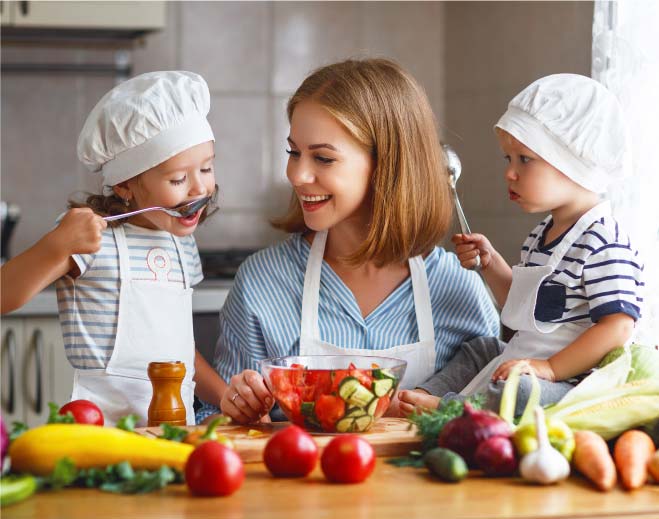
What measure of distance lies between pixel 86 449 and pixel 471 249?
0.83 m

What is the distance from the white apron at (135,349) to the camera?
5.40 feet

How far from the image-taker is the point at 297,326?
1.73 metres

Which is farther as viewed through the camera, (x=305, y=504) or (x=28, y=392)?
(x=28, y=392)

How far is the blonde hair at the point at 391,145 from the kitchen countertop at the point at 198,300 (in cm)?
117

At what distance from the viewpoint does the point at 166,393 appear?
1.44 m

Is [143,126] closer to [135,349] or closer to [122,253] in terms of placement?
[122,253]

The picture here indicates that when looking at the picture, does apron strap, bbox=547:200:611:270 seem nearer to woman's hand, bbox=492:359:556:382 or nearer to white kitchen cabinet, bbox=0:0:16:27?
woman's hand, bbox=492:359:556:382

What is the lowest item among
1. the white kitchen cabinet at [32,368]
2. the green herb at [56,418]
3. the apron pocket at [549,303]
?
the white kitchen cabinet at [32,368]

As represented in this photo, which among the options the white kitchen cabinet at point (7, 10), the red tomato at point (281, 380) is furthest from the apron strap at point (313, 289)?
the white kitchen cabinet at point (7, 10)

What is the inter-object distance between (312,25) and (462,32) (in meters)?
0.56

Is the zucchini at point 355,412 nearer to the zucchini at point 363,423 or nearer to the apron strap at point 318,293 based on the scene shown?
the zucchini at point 363,423

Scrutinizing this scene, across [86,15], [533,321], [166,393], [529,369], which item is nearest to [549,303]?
[533,321]


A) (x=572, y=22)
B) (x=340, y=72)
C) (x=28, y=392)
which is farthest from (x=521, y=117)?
(x=28, y=392)

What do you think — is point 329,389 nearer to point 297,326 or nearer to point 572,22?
point 297,326
